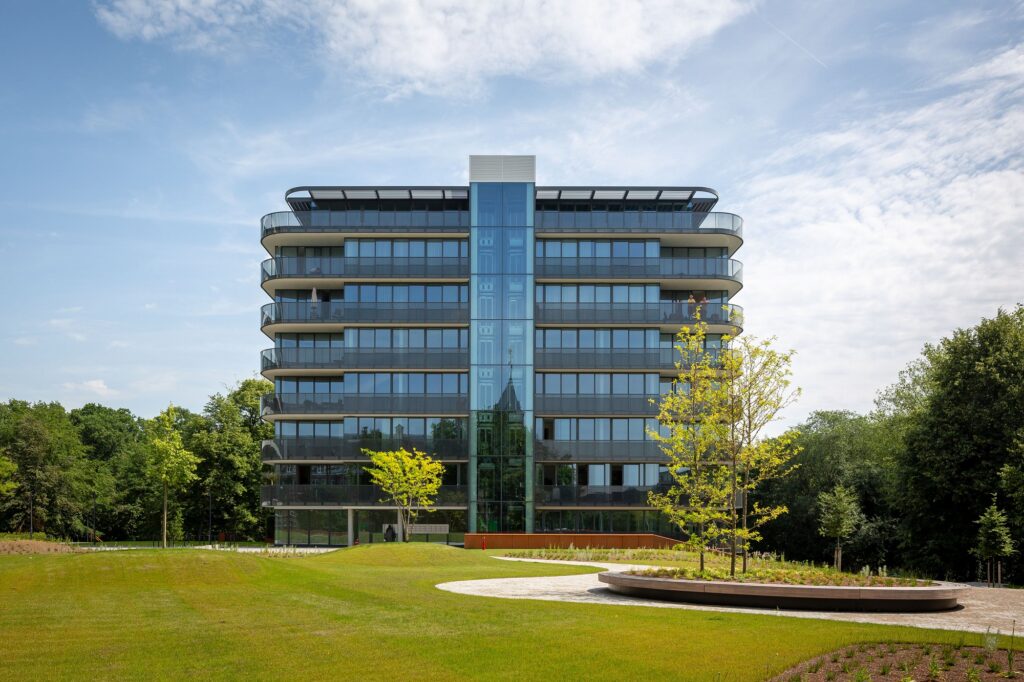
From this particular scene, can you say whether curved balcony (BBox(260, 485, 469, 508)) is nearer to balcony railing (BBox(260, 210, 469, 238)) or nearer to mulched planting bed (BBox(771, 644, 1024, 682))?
balcony railing (BBox(260, 210, 469, 238))

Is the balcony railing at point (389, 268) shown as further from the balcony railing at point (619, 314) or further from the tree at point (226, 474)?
the tree at point (226, 474)

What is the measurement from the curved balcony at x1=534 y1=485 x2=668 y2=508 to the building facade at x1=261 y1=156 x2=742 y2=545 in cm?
9

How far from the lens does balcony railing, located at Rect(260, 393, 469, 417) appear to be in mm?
59469

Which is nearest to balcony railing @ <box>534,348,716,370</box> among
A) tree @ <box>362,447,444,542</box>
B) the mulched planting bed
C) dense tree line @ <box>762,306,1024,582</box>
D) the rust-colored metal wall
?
tree @ <box>362,447,444,542</box>

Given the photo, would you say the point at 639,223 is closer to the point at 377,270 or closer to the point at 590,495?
the point at 377,270

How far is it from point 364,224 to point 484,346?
452 inches

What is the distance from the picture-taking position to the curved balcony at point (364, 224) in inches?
2391

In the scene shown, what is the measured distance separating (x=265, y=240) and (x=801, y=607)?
1888 inches

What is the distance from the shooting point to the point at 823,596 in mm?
23156

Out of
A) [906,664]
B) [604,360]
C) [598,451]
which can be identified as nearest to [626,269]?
[604,360]

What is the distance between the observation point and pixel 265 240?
62531 millimetres

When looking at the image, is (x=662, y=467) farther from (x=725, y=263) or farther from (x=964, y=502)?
(x=964, y=502)

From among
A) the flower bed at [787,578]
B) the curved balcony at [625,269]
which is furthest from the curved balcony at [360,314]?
the flower bed at [787,578]

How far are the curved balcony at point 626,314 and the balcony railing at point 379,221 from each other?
811cm
